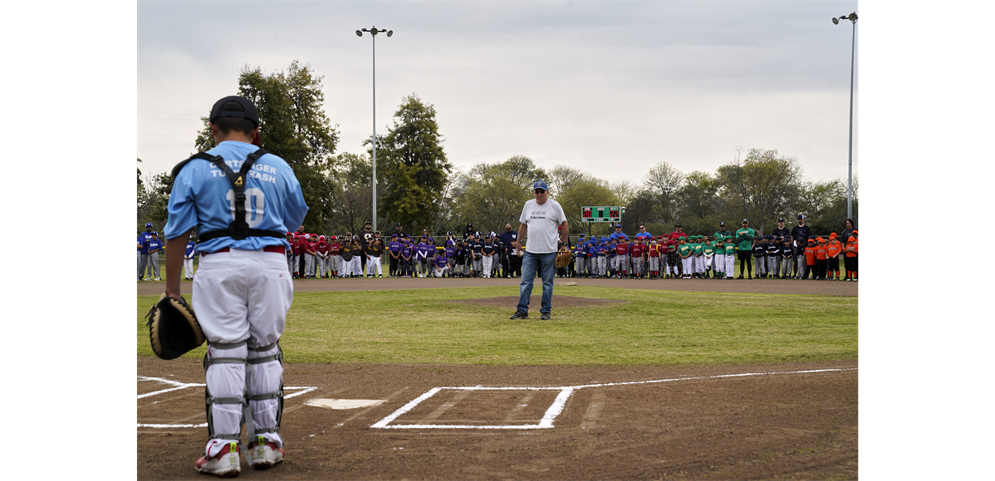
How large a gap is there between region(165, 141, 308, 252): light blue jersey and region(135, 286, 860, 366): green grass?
13.1 ft

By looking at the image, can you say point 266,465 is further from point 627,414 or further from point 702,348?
point 702,348

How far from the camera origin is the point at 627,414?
4953mm

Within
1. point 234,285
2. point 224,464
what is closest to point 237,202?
point 234,285

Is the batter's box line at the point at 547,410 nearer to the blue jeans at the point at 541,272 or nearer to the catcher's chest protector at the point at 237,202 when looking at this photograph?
the catcher's chest protector at the point at 237,202

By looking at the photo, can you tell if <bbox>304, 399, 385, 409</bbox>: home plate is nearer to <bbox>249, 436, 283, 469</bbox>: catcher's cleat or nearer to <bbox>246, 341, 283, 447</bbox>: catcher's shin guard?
<bbox>246, 341, 283, 447</bbox>: catcher's shin guard

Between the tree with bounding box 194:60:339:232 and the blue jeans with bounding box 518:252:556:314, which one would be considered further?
the tree with bounding box 194:60:339:232

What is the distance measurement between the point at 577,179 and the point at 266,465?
262ft

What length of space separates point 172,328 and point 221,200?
0.79 m

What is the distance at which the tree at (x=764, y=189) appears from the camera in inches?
2480

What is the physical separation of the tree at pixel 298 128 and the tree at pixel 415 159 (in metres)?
5.42

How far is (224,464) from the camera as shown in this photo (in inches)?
143

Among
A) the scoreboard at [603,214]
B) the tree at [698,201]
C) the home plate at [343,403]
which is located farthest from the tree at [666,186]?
the home plate at [343,403]

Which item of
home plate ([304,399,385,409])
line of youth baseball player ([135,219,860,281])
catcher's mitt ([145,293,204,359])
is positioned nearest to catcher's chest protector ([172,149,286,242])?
catcher's mitt ([145,293,204,359])

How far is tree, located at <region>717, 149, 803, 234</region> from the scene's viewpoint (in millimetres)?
63000
